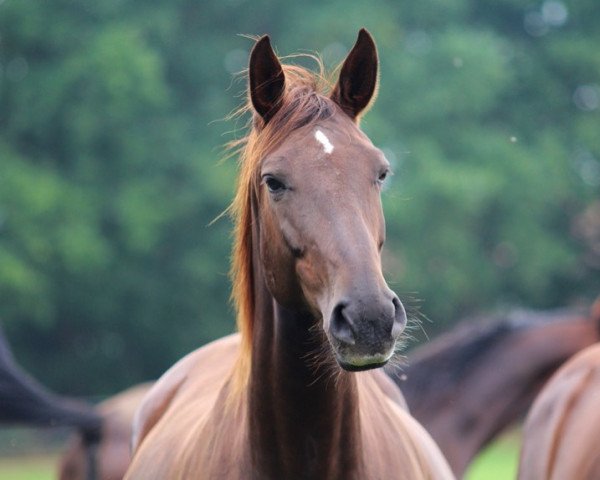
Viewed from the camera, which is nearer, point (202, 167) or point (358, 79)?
point (358, 79)

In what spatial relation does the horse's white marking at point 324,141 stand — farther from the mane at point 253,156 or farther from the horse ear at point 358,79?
the horse ear at point 358,79

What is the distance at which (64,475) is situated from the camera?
8.40 meters

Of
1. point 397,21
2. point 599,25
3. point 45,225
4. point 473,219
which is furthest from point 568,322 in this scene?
point 599,25

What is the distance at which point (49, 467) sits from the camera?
18.6 m

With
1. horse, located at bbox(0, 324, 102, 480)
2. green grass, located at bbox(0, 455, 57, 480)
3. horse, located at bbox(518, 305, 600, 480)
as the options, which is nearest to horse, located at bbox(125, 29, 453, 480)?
horse, located at bbox(518, 305, 600, 480)

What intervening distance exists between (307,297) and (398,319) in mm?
395

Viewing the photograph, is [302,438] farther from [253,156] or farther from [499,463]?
[499,463]

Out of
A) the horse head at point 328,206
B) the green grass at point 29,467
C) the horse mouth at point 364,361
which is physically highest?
the horse head at point 328,206

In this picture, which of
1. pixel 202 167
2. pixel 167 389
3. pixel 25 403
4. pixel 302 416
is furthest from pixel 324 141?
pixel 202 167

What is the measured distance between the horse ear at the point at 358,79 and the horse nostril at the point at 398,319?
93 centimetres

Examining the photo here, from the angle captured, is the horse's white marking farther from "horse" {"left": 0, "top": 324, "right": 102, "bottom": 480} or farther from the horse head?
"horse" {"left": 0, "top": 324, "right": 102, "bottom": 480}

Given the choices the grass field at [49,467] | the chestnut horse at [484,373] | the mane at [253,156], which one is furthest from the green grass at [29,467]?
the mane at [253,156]

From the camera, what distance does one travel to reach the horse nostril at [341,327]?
9.98 ft

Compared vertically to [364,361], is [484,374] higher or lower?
lower
